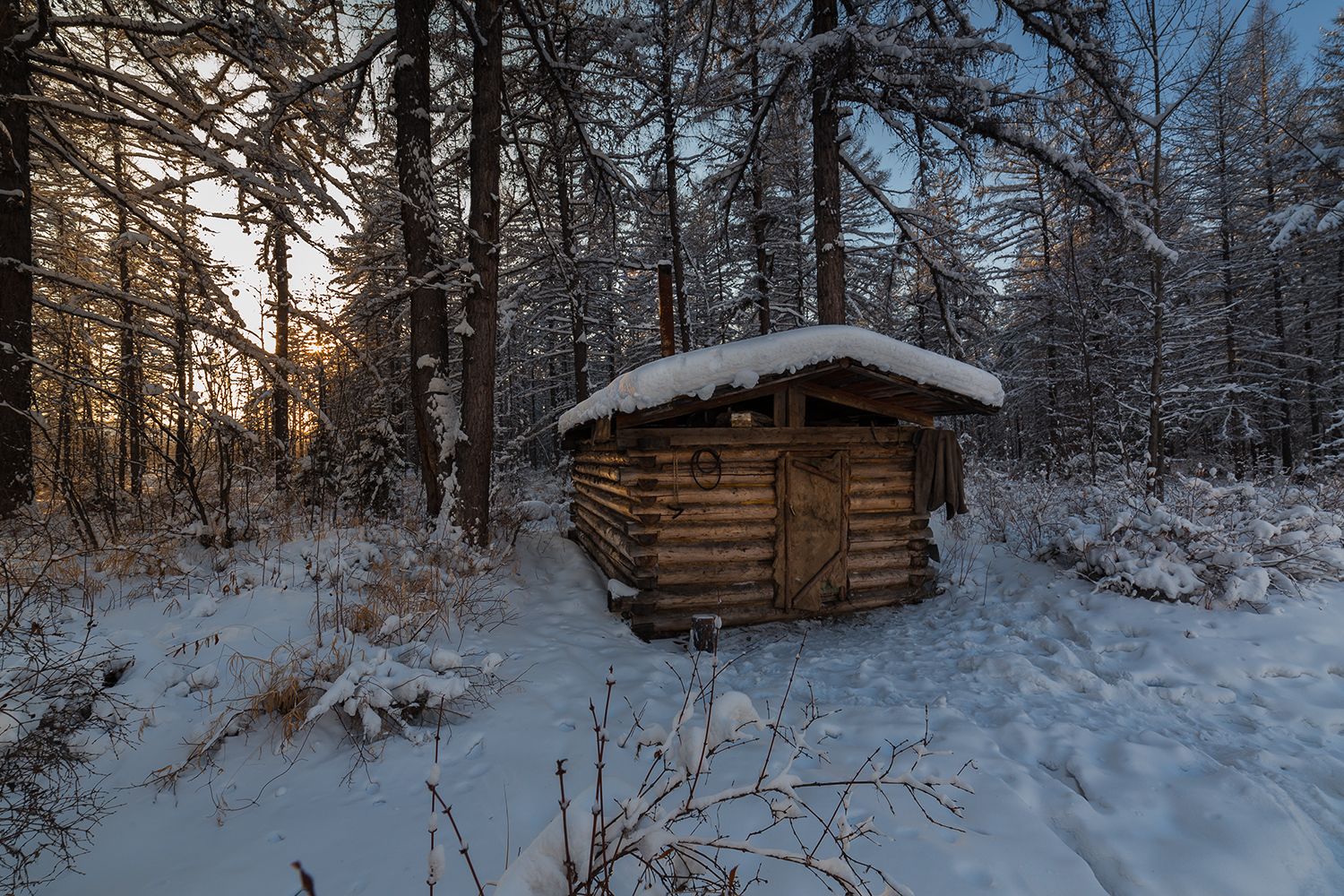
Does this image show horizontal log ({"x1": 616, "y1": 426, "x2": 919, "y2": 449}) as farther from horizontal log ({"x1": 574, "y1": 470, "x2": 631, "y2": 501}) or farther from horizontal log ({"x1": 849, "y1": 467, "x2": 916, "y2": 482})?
horizontal log ({"x1": 574, "y1": 470, "x2": 631, "y2": 501})

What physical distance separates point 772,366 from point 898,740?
12.7ft

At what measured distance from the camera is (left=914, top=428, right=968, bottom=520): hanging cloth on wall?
7418 mm

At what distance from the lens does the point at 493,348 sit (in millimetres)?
7691

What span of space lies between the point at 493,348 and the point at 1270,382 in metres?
25.1

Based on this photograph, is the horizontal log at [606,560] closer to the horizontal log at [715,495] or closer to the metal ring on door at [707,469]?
the horizontal log at [715,495]

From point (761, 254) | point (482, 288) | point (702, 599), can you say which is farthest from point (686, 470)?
point (761, 254)

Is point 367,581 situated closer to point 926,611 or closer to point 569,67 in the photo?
point 926,611

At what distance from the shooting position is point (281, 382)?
218 inches

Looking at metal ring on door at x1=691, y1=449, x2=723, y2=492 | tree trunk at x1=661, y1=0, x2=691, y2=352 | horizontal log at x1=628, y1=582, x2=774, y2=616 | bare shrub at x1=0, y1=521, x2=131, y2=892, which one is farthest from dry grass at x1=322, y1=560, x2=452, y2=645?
tree trunk at x1=661, y1=0, x2=691, y2=352

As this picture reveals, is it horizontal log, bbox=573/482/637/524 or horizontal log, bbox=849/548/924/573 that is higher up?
horizontal log, bbox=573/482/637/524

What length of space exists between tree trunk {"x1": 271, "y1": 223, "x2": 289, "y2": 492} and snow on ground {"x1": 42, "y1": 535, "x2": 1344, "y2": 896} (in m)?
2.15

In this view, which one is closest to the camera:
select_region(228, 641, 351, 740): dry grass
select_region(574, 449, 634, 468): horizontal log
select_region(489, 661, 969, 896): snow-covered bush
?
select_region(489, 661, 969, 896): snow-covered bush

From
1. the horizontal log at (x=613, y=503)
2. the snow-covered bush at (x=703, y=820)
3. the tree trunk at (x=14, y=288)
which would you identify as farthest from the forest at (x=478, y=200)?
the snow-covered bush at (x=703, y=820)

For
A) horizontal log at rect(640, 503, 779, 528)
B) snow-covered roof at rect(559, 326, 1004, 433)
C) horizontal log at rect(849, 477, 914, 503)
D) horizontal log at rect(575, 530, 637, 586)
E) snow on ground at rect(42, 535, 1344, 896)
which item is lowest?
snow on ground at rect(42, 535, 1344, 896)
